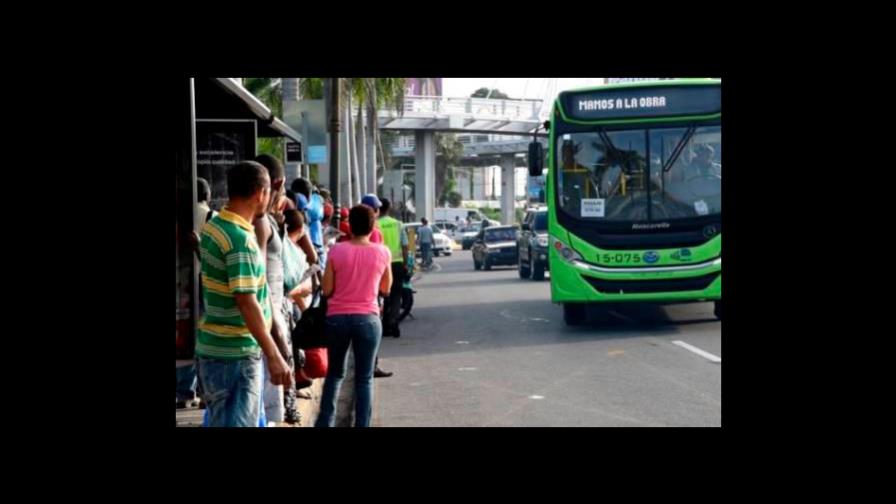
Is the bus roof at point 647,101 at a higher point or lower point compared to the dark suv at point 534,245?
higher

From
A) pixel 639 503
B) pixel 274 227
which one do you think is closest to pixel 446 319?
pixel 274 227

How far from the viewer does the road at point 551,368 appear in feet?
30.1

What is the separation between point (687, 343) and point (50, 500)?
10.2 m

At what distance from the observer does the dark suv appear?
27.3 m

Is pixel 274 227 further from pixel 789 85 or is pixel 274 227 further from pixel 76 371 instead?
pixel 789 85

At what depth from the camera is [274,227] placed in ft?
23.4

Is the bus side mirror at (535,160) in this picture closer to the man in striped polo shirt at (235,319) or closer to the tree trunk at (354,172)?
the man in striped polo shirt at (235,319)

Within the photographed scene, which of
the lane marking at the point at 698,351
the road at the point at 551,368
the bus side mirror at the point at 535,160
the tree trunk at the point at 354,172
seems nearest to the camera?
the road at the point at 551,368

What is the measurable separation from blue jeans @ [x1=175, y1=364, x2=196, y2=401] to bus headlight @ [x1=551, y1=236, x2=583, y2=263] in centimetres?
740

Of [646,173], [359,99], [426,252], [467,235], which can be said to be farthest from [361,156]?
[646,173]

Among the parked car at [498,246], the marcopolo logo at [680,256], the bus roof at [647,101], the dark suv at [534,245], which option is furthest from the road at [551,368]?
the parked car at [498,246]

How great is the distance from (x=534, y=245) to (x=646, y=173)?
12318 millimetres

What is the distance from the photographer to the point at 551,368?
39.1 feet

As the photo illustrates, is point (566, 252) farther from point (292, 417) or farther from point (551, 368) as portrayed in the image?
point (292, 417)
